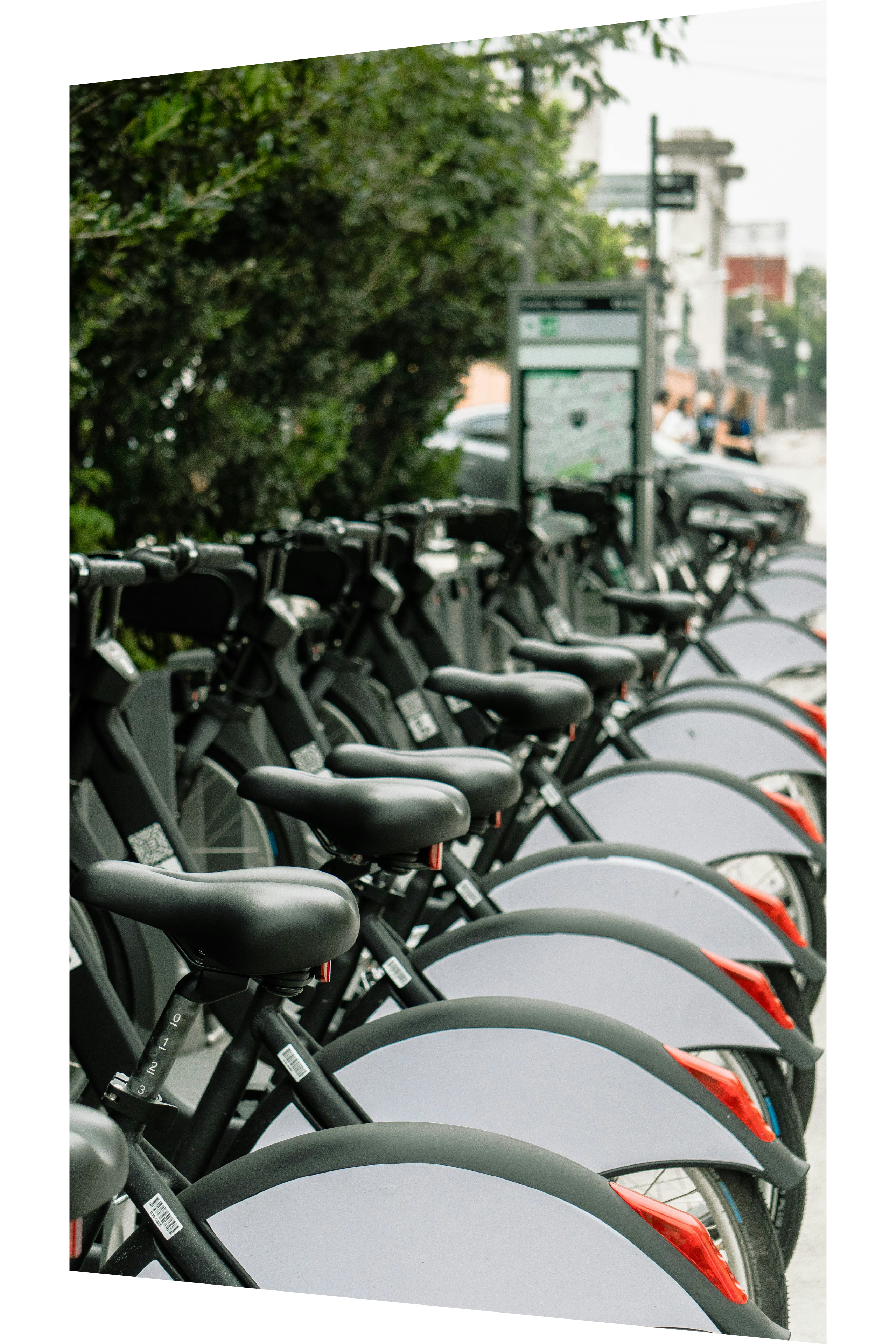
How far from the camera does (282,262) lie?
18.2ft

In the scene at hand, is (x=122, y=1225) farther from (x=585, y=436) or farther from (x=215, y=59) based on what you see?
(x=585, y=436)

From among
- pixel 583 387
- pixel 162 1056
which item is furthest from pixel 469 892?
pixel 583 387

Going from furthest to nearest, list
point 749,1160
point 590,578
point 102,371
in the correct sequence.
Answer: point 590,578, point 102,371, point 749,1160

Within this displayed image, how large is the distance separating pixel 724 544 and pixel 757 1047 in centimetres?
540

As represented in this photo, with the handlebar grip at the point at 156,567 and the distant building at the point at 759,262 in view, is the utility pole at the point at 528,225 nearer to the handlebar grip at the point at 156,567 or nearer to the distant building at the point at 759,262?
the handlebar grip at the point at 156,567

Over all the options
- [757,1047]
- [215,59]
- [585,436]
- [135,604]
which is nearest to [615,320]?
[585,436]

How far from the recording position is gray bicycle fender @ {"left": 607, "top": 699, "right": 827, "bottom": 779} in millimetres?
3771

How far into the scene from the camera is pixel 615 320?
6.92 meters

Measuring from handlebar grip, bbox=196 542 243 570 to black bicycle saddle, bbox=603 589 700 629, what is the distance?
6.79 feet

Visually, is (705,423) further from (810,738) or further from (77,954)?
(77,954)

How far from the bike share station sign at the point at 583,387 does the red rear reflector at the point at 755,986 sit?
463cm

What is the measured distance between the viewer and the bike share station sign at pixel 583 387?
6.90m

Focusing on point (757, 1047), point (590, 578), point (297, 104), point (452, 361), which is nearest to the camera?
point (757, 1047)

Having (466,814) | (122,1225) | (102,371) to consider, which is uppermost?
(102,371)
